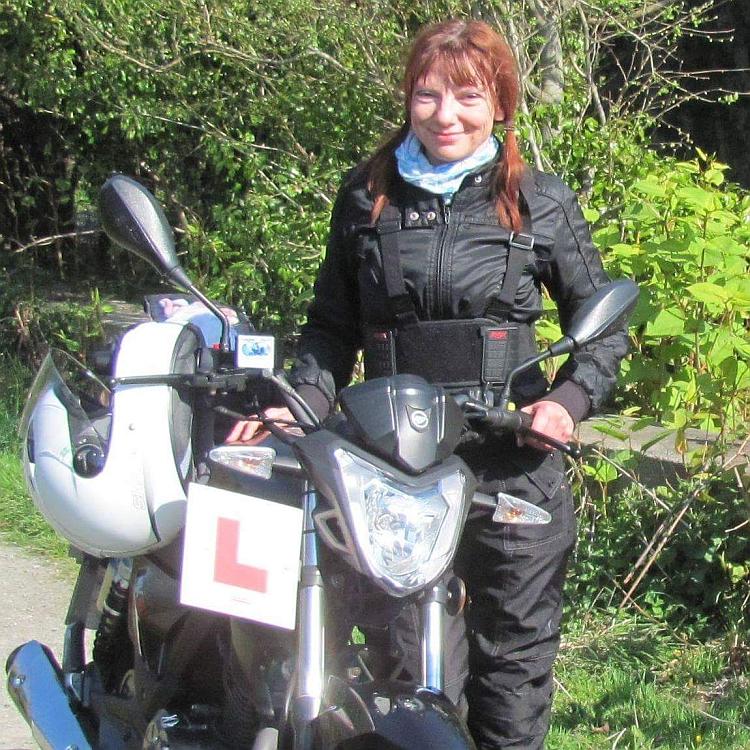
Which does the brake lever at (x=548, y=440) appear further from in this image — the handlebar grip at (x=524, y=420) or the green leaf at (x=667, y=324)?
the green leaf at (x=667, y=324)

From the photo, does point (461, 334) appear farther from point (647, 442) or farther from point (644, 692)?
point (647, 442)

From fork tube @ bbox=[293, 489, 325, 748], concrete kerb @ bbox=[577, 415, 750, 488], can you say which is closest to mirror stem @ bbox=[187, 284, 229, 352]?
fork tube @ bbox=[293, 489, 325, 748]

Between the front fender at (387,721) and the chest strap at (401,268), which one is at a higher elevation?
the chest strap at (401,268)

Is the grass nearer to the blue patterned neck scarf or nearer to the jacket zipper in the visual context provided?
the jacket zipper

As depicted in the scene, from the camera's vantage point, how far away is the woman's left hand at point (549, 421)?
2.30 metres

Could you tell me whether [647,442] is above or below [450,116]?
below

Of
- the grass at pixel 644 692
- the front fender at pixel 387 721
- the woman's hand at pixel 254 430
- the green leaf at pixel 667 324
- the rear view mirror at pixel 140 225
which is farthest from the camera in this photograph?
the green leaf at pixel 667 324

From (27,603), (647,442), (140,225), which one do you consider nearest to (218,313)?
(140,225)

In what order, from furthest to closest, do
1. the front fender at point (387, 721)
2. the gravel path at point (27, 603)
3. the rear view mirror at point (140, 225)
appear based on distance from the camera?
the gravel path at point (27, 603) < the rear view mirror at point (140, 225) < the front fender at point (387, 721)

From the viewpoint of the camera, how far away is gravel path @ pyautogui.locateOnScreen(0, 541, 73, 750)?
13.8 ft

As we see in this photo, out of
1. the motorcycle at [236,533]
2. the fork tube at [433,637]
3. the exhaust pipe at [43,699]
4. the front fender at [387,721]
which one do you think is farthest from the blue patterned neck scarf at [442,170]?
the exhaust pipe at [43,699]

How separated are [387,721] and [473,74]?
1.30 meters

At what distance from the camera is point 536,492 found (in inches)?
102

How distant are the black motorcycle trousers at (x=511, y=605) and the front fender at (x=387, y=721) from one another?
61cm
